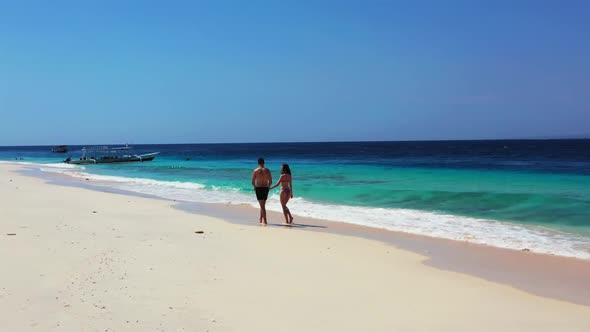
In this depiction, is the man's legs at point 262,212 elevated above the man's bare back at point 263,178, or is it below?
below

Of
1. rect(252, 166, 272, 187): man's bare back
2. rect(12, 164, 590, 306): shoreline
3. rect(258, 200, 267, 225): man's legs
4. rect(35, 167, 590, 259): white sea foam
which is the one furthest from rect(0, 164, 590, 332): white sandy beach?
rect(252, 166, 272, 187): man's bare back

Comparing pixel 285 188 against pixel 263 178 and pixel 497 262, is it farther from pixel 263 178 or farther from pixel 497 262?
pixel 497 262

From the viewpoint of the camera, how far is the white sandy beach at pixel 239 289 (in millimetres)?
4609

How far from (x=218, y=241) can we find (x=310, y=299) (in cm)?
369

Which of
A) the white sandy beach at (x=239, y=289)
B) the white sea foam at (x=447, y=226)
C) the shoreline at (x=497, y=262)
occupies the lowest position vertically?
the white sea foam at (x=447, y=226)

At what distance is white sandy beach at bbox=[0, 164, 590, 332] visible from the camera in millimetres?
4609

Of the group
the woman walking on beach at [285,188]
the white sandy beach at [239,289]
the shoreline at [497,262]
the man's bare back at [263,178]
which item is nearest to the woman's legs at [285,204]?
the woman walking on beach at [285,188]

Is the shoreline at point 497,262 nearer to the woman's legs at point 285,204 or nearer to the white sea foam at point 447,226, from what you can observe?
the woman's legs at point 285,204

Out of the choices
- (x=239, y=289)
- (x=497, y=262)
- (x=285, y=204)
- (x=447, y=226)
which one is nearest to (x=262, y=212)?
(x=285, y=204)

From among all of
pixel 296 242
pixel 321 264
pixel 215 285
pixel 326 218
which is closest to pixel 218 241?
pixel 296 242

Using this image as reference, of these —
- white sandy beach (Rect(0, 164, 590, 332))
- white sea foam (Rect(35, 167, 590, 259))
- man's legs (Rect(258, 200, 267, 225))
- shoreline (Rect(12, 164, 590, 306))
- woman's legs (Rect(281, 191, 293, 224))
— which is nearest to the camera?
white sandy beach (Rect(0, 164, 590, 332))

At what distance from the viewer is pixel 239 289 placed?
222 inches

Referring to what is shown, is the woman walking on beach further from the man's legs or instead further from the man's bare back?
the man's legs

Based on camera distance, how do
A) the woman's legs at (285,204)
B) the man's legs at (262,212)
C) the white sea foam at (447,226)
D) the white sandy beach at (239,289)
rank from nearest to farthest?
the white sandy beach at (239,289)
the white sea foam at (447,226)
the man's legs at (262,212)
the woman's legs at (285,204)
